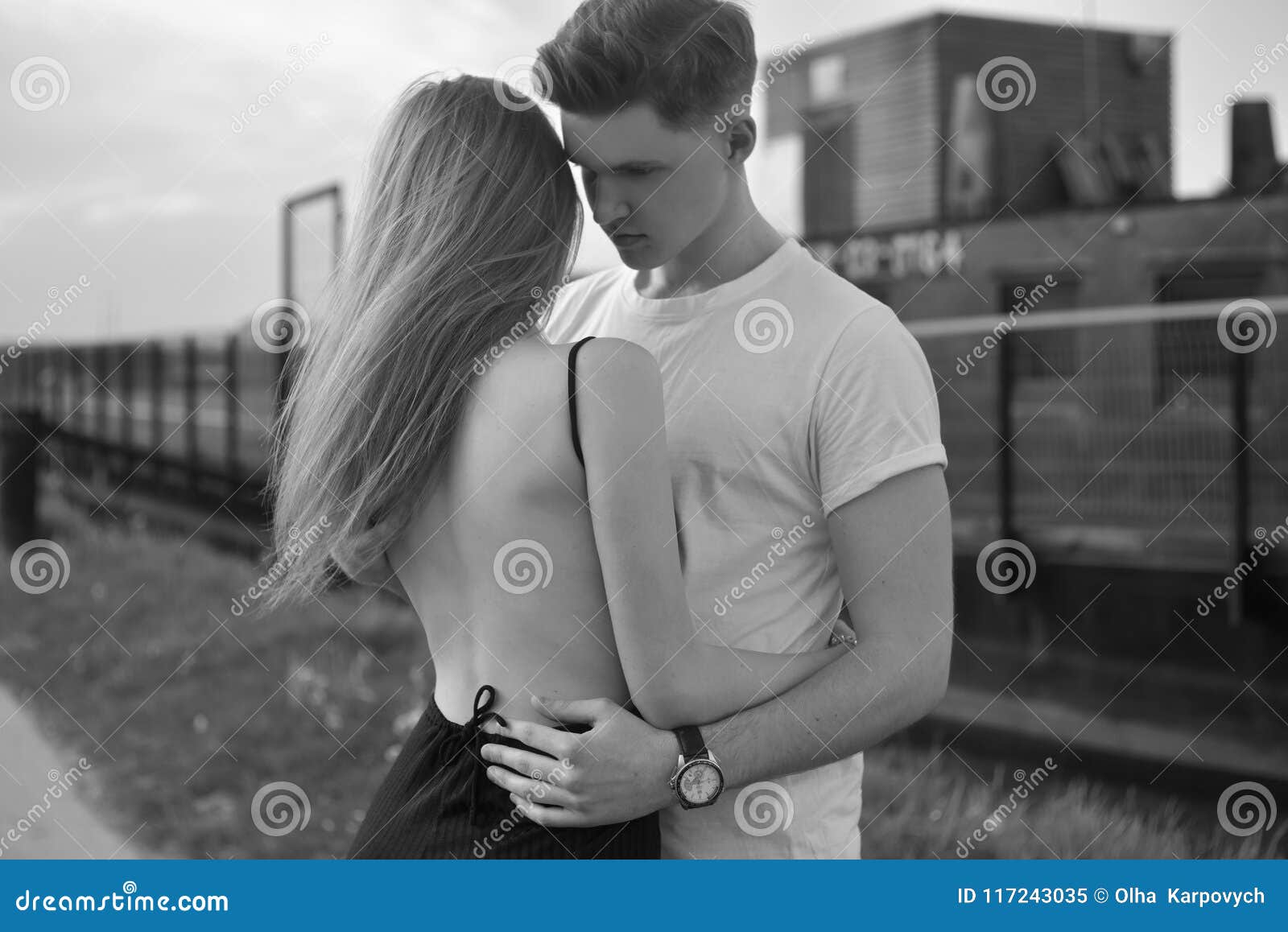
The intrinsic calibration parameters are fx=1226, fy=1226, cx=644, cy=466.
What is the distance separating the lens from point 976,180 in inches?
502

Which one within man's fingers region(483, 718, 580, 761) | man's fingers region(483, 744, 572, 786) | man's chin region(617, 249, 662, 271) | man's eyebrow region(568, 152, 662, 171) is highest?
man's eyebrow region(568, 152, 662, 171)

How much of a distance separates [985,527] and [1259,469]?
1171mm

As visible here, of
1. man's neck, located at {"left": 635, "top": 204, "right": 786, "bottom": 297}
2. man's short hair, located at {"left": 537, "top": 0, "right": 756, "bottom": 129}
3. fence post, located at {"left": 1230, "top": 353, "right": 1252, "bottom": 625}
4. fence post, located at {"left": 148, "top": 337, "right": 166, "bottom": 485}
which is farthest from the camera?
fence post, located at {"left": 148, "top": 337, "right": 166, "bottom": 485}

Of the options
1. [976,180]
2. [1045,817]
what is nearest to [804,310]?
[1045,817]

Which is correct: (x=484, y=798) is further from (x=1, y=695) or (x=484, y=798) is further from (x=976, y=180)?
(x=976, y=180)

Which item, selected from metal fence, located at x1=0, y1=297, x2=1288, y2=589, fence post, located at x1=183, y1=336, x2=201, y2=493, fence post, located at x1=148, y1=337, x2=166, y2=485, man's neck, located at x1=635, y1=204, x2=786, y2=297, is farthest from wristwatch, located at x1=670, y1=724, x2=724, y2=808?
fence post, located at x1=148, y1=337, x2=166, y2=485

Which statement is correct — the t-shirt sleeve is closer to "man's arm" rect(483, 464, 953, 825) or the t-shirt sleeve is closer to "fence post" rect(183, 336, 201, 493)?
"man's arm" rect(483, 464, 953, 825)

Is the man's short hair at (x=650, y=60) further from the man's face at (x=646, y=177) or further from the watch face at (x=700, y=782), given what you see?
the watch face at (x=700, y=782)

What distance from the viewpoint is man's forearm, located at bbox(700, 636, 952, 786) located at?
1.60 meters

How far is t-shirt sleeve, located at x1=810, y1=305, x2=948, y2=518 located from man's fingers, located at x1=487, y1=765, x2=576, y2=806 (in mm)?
520

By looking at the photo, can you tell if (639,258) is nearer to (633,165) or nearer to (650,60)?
(633,165)

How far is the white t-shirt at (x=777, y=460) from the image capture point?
1.67m

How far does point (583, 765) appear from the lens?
58.9 inches

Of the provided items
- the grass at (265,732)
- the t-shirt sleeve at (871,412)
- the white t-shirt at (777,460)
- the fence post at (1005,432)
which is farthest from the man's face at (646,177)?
the fence post at (1005,432)
